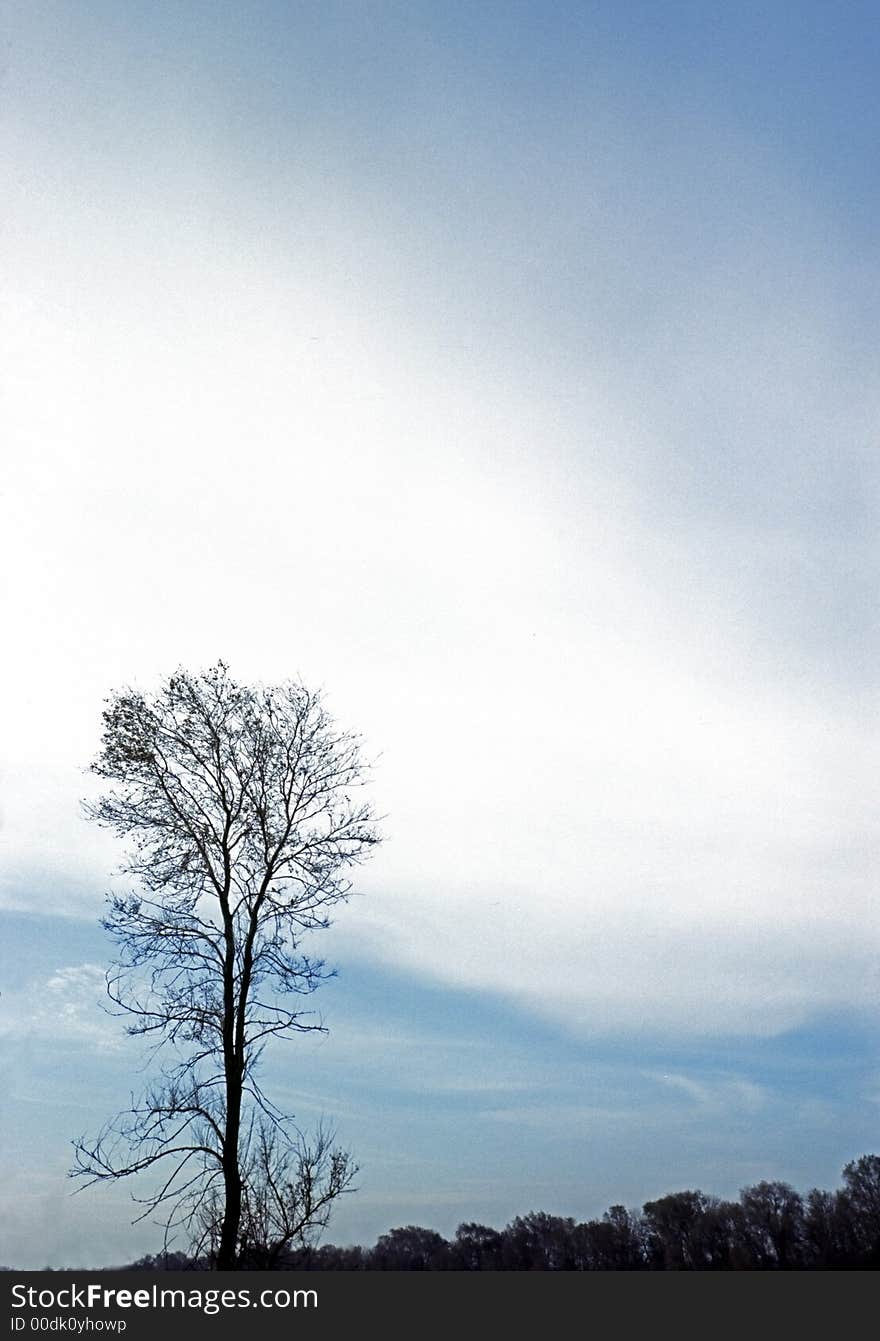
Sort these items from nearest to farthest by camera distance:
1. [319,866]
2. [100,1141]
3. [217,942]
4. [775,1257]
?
[100,1141] < [217,942] < [319,866] < [775,1257]

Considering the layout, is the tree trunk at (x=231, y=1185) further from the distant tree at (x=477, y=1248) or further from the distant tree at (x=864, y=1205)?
the distant tree at (x=864, y=1205)

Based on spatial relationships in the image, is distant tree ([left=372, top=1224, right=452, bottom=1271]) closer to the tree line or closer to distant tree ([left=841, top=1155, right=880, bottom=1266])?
the tree line

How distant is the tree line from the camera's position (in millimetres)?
13141

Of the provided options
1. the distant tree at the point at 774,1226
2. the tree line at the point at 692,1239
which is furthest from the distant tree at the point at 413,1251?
the distant tree at the point at 774,1226

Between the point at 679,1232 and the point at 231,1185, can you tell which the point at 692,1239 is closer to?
the point at 679,1232

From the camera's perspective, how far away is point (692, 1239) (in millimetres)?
14859

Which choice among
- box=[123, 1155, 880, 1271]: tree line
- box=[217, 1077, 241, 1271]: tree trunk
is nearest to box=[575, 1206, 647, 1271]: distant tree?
box=[123, 1155, 880, 1271]: tree line

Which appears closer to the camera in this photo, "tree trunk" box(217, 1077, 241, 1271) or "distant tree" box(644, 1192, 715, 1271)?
"tree trunk" box(217, 1077, 241, 1271)

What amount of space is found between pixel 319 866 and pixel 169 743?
8.22ft
